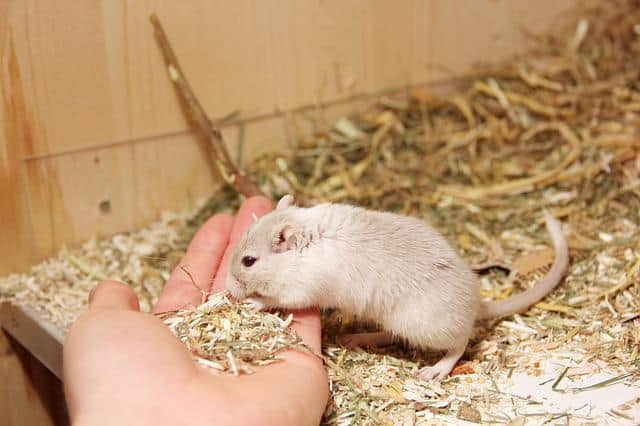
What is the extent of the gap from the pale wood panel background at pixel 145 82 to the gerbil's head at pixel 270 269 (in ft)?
4.21

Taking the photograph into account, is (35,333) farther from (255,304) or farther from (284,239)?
(284,239)

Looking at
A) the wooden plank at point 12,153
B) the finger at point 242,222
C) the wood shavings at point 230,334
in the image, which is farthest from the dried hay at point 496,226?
the finger at point 242,222

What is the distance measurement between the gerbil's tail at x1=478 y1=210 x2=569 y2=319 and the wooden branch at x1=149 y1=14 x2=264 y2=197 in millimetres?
1359

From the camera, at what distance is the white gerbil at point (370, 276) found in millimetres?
2539

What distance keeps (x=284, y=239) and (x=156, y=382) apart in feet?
2.68

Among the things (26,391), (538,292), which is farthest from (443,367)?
(26,391)

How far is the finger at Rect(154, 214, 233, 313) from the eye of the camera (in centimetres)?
272

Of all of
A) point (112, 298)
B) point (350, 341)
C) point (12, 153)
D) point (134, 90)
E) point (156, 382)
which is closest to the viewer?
point (156, 382)

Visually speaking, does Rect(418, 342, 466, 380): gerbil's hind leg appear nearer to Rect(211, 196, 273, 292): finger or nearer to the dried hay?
the dried hay

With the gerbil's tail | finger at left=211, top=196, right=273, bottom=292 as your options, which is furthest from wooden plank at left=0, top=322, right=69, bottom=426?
the gerbil's tail

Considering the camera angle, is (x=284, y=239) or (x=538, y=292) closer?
(x=284, y=239)

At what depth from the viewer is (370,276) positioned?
254cm

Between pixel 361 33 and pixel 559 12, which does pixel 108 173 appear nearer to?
pixel 361 33

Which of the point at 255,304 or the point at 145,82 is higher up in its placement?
the point at 145,82
